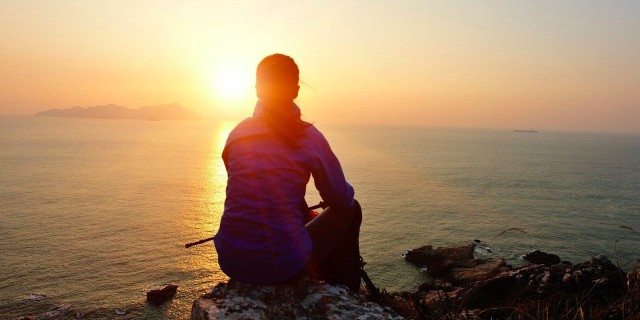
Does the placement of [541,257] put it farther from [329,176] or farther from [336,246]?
[329,176]

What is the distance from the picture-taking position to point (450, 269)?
3472 cm

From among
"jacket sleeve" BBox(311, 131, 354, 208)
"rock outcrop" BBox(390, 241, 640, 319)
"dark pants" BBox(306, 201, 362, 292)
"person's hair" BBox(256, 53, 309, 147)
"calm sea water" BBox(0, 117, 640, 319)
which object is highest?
"person's hair" BBox(256, 53, 309, 147)

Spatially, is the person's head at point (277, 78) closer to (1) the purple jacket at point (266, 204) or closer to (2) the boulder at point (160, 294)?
(1) the purple jacket at point (266, 204)

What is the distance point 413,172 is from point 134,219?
6937 cm

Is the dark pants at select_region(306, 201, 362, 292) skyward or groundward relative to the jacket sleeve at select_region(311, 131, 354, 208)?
groundward

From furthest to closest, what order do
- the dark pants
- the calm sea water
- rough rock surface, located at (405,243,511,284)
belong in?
the calm sea water → rough rock surface, located at (405,243,511,284) → the dark pants

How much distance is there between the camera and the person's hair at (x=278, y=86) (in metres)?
3.68

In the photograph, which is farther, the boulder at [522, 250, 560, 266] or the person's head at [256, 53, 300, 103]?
the boulder at [522, 250, 560, 266]

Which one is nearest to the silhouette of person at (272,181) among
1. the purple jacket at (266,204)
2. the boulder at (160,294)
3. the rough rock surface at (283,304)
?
the purple jacket at (266,204)

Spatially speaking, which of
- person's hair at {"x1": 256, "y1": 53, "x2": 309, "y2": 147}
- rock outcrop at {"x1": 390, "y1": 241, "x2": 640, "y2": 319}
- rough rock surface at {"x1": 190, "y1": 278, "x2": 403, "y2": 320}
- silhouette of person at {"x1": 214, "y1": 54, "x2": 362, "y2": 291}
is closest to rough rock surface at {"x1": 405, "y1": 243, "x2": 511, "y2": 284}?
rock outcrop at {"x1": 390, "y1": 241, "x2": 640, "y2": 319}

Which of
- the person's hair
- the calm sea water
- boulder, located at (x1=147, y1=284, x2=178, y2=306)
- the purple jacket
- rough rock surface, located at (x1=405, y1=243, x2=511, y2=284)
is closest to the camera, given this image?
the purple jacket

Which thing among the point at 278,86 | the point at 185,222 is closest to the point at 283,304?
the point at 278,86

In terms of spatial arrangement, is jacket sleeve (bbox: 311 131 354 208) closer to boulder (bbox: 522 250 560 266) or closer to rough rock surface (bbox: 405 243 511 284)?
rough rock surface (bbox: 405 243 511 284)

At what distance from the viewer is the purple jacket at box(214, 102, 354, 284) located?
3.56 metres
